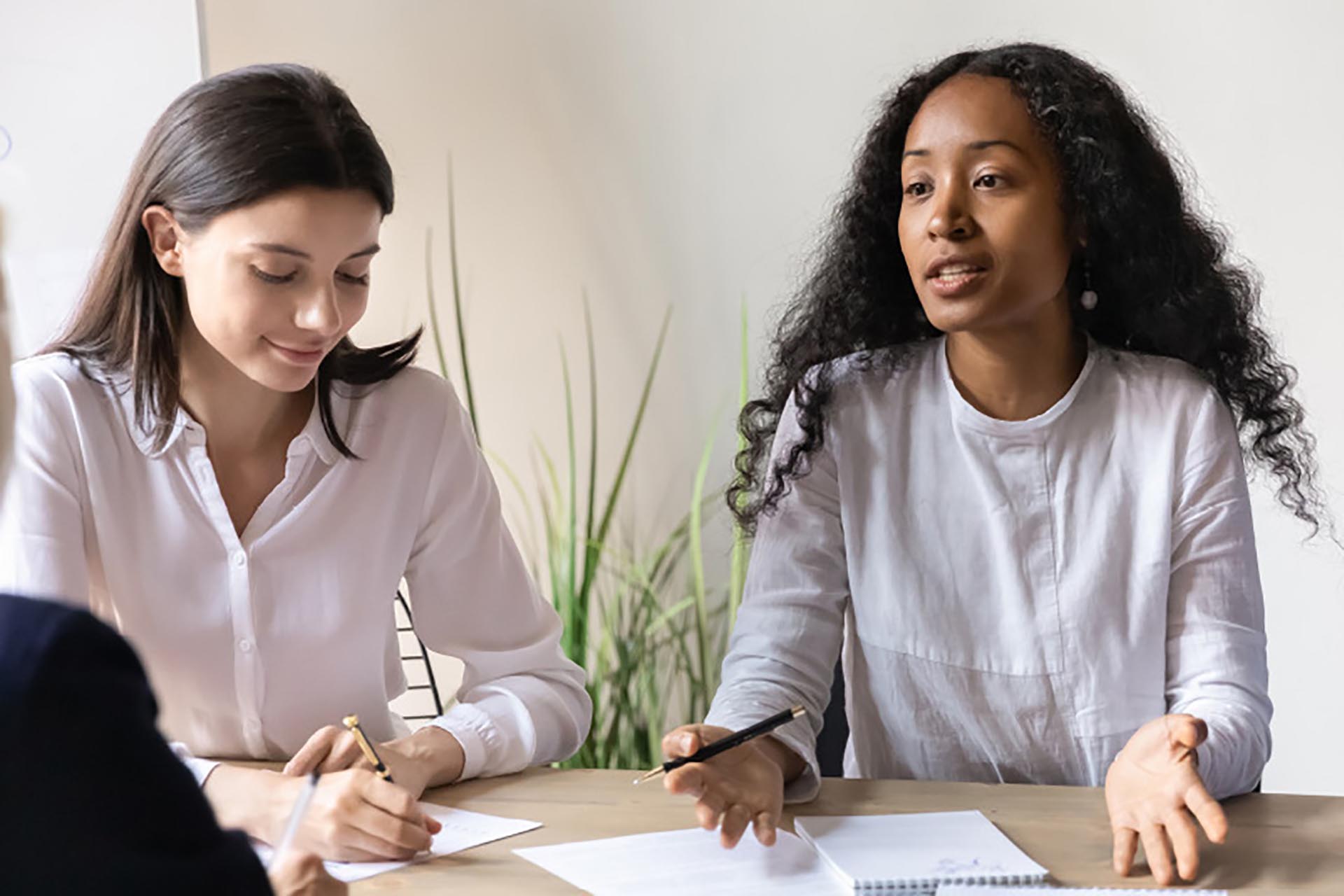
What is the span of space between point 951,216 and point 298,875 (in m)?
1.04

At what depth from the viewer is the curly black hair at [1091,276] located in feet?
5.42

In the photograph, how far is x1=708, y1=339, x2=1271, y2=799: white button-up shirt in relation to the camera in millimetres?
1626

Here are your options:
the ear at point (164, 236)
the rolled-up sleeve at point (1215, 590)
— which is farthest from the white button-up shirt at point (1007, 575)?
the ear at point (164, 236)

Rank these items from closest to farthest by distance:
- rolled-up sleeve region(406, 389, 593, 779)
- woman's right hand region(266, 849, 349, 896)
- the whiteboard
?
woman's right hand region(266, 849, 349, 896), rolled-up sleeve region(406, 389, 593, 779), the whiteboard

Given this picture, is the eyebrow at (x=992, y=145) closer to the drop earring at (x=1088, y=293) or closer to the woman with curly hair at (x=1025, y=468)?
the woman with curly hair at (x=1025, y=468)

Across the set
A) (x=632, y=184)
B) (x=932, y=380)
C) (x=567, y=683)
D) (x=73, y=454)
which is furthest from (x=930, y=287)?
(x=632, y=184)

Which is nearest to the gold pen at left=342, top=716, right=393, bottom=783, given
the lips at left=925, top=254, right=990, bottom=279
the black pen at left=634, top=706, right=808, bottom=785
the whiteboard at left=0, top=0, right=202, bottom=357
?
the black pen at left=634, top=706, right=808, bottom=785

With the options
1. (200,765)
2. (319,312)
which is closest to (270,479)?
(319,312)

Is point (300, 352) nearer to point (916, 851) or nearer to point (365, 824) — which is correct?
point (365, 824)

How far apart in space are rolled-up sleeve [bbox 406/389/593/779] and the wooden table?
19cm

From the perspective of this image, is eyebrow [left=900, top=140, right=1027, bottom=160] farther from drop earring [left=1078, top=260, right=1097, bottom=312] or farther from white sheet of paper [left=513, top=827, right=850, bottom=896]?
white sheet of paper [left=513, top=827, right=850, bottom=896]

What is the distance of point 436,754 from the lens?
1.52 m

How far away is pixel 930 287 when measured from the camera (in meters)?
1.64

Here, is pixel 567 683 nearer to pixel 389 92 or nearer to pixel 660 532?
pixel 660 532
